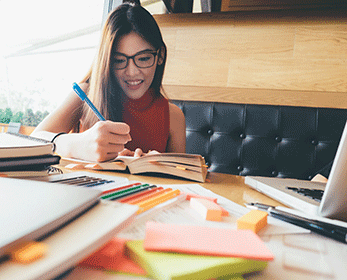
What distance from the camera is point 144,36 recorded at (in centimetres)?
107

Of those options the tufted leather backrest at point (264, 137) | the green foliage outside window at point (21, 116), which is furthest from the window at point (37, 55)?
the tufted leather backrest at point (264, 137)

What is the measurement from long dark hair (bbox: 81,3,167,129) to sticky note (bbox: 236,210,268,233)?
89cm

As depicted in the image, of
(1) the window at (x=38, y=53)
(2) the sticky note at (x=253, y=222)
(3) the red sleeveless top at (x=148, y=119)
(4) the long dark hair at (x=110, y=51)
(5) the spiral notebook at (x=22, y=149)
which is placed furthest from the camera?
(1) the window at (x=38, y=53)

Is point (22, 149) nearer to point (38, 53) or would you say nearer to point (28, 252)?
point (28, 252)

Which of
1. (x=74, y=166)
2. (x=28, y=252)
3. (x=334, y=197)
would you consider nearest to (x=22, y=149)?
(x=74, y=166)

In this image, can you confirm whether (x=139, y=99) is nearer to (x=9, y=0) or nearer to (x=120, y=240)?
Result: (x=9, y=0)

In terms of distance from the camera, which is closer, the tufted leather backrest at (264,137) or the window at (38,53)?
the tufted leather backrest at (264,137)

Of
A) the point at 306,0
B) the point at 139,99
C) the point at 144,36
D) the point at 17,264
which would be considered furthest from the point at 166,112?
the point at 17,264

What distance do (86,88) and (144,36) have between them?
359 millimetres

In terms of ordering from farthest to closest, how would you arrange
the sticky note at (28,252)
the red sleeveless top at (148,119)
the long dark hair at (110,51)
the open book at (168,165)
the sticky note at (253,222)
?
the red sleeveless top at (148,119), the long dark hair at (110,51), the open book at (168,165), the sticky note at (253,222), the sticky note at (28,252)

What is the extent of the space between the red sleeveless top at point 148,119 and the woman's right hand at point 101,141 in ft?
1.67

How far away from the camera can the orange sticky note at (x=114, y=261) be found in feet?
0.55

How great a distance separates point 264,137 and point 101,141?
0.81 meters

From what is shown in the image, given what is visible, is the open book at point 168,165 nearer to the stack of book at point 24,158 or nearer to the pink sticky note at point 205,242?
the stack of book at point 24,158
